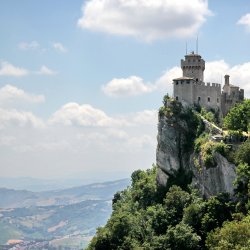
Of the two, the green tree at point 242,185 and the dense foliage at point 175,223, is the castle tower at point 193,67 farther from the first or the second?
the green tree at point 242,185

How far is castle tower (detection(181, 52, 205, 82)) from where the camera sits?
345 ft

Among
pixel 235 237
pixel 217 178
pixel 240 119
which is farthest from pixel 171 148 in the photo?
pixel 235 237

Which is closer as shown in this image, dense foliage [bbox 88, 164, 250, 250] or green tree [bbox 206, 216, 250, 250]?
green tree [bbox 206, 216, 250, 250]

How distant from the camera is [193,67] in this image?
105m

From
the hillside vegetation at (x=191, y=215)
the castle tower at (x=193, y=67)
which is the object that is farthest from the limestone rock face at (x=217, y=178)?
the castle tower at (x=193, y=67)

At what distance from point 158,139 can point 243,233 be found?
43.1 metres

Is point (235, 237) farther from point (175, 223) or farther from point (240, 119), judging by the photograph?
point (240, 119)

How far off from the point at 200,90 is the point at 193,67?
5.73m

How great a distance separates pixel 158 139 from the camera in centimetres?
10169

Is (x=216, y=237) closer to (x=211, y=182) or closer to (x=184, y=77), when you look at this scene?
(x=211, y=182)

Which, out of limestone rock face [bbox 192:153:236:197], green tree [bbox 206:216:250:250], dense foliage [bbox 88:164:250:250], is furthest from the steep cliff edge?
green tree [bbox 206:216:250:250]

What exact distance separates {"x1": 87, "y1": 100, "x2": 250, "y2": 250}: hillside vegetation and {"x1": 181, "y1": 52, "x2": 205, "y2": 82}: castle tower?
16384 mm

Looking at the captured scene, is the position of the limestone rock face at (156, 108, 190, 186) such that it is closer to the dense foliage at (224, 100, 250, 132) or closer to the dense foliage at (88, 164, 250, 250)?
the dense foliage at (88, 164, 250, 250)

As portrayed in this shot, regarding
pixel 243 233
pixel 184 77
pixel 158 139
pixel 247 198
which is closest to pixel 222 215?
pixel 247 198
